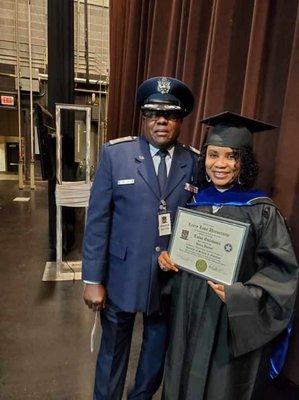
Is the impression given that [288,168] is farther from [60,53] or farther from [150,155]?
[60,53]

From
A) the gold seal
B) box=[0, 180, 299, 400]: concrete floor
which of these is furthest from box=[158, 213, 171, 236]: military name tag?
box=[0, 180, 299, 400]: concrete floor

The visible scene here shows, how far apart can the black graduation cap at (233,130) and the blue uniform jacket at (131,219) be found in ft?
0.85

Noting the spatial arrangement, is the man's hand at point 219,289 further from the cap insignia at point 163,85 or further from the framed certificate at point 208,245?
the cap insignia at point 163,85

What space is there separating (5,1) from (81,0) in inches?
57.9

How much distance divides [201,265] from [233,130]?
1.33 ft

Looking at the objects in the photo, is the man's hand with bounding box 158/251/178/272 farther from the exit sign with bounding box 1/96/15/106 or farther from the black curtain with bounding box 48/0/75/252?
the exit sign with bounding box 1/96/15/106

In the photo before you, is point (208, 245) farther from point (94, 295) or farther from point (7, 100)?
point (7, 100)

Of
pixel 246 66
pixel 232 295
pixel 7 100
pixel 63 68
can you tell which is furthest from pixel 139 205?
pixel 7 100

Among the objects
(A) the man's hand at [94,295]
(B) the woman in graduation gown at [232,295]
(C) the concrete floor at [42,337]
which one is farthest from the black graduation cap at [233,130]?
(C) the concrete floor at [42,337]

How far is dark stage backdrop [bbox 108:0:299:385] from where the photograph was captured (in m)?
1.05

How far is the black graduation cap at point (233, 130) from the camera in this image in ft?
A: 3.10

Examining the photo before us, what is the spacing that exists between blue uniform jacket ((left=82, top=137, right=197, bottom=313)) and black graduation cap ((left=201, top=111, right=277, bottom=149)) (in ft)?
0.85

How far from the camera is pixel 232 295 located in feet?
2.86

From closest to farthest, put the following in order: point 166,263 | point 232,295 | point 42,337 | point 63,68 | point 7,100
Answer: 1. point 232,295
2. point 166,263
3. point 42,337
4. point 63,68
5. point 7,100
